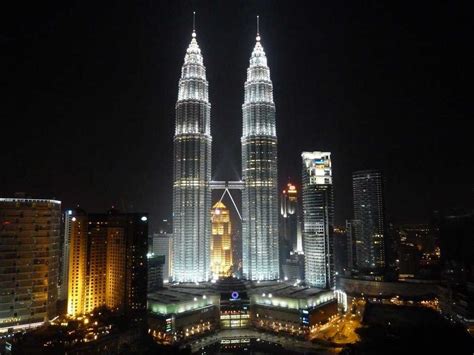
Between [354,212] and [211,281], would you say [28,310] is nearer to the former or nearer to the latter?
[211,281]

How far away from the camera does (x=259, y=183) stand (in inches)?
3408

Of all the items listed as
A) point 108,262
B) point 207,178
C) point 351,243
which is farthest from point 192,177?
point 351,243

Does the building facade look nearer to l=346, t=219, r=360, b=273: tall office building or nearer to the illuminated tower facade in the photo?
the illuminated tower facade

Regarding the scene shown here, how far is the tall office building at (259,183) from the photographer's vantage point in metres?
84.7

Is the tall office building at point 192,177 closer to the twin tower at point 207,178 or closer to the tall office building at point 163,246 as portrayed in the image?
the twin tower at point 207,178

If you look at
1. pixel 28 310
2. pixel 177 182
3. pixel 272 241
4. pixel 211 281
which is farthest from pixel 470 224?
pixel 28 310

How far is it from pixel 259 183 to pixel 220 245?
72.7 ft

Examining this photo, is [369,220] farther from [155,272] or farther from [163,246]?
[155,272]

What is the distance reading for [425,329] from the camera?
46500mm

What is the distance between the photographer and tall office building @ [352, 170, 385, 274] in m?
102

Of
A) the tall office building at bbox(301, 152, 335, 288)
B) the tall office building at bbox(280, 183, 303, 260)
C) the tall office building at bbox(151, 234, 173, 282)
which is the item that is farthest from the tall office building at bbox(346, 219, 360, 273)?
the tall office building at bbox(151, 234, 173, 282)

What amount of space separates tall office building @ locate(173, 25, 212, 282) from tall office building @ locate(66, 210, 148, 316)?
1916 cm

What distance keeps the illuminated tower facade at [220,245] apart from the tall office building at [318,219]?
2341 cm

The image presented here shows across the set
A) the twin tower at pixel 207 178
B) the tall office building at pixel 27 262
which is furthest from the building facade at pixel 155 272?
the tall office building at pixel 27 262
